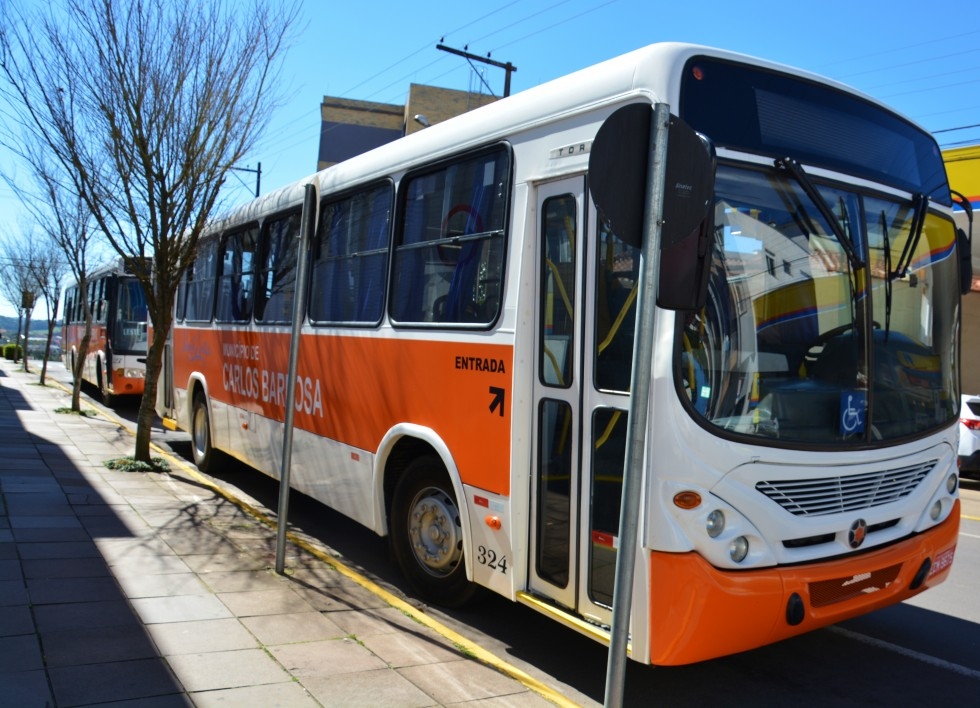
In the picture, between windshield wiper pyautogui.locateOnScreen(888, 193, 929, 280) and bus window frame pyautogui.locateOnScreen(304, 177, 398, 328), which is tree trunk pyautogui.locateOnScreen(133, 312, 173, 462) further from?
windshield wiper pyautogui.locateOnScreen(888, 193, 929, 280)

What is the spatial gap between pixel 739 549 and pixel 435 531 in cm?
247

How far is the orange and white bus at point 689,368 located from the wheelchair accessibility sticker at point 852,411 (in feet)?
0.08

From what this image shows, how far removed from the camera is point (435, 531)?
6062 mm

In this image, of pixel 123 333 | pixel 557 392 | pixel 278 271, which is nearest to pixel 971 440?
pixel 278 271

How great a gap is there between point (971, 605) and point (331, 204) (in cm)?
613

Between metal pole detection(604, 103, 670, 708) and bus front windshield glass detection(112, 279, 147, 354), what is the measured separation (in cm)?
1754

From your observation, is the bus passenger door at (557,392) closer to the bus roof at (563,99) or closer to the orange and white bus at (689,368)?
the orange and white bus at (689,368)

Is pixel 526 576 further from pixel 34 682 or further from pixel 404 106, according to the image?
pixel 404 106

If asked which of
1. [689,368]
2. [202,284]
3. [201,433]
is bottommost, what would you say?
[201,433]

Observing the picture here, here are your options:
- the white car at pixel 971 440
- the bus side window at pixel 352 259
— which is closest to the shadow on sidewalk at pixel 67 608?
the bus side window at pixel 352 259

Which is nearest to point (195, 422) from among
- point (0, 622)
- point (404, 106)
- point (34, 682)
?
point (0, 622)

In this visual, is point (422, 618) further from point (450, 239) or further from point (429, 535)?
point (450, 239)

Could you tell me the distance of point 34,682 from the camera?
14.2ft

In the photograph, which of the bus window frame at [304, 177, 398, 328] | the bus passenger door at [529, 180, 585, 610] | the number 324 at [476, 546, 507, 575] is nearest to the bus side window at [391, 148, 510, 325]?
the bus window frame at [304, 177, 398, 328]
